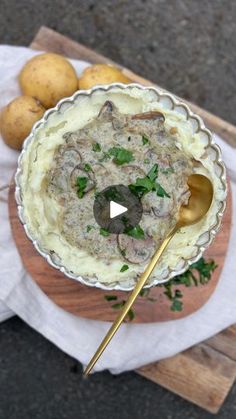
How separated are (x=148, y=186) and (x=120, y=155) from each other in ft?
0.39

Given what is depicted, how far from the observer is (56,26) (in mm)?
2600

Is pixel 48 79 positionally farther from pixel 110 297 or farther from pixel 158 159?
pixel 110 297

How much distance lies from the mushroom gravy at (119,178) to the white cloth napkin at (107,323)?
400 millimetres

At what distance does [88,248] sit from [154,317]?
18.0 inches

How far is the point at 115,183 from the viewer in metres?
1.62

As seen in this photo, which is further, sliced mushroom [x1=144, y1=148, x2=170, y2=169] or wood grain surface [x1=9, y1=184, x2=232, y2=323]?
wood grain surface [x1=9, y1=184, x2=232, y2=323]

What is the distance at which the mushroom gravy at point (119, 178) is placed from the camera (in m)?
1.62

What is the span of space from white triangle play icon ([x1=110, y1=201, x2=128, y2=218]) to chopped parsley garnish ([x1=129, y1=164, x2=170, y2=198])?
6cm

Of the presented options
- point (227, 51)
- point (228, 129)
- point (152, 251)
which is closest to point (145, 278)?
point (152, 251)

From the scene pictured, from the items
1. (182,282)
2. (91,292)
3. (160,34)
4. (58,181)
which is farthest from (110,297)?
(160,34)

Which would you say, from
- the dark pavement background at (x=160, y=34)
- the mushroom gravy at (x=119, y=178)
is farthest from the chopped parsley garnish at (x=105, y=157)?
the dark pavement background at (x=160, y=34)

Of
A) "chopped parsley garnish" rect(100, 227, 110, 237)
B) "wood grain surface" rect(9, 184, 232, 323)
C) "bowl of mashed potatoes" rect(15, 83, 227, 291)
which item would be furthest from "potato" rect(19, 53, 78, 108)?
"chopped parsley garnish" rect(100, 227, 110, 237)

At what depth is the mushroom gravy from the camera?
162 cm

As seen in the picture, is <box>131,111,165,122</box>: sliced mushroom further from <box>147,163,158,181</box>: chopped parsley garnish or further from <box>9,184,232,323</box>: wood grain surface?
<box>9,184,232,323</box>: wood grain surface
